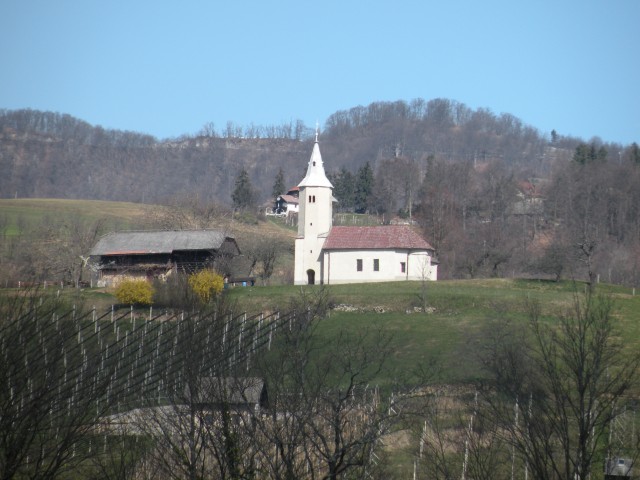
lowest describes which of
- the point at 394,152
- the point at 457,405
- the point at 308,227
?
the point at 457,405

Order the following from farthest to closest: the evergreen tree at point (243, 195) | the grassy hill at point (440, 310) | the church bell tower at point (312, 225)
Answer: the evergreen tree at point (243, 195), the church bell tower at point (312, 225), the grassy hill at point (440, 310)

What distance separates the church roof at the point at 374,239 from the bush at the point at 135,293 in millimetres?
12997

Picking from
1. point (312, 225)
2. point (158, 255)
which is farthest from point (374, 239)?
point (158, 255)

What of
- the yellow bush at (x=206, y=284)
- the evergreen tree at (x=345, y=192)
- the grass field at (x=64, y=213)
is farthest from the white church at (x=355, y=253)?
the evergreen tree at (x=345, y=192)

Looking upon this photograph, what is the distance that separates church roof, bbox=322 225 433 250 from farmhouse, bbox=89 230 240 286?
716 centimetres

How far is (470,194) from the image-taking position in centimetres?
10419

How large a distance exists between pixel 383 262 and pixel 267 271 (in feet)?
38.4

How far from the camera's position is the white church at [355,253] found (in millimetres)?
60062

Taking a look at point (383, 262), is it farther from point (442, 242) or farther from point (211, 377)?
point (211, 377)

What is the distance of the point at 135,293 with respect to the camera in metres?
50.9

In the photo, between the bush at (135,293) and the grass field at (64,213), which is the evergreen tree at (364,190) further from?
the bush at (135,293)

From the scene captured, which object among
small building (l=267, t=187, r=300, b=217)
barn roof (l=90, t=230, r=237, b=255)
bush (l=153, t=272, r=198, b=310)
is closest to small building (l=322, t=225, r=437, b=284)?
barn roof (l=90, t=230, r=237, b=255)

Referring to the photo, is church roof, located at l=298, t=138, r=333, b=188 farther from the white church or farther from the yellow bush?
the yellow bush

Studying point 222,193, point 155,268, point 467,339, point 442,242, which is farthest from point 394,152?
point 467,339
